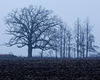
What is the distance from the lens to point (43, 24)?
65.9 metres

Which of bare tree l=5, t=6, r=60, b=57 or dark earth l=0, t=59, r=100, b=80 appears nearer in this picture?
dark earth l=0, t=59, r=100, b=80

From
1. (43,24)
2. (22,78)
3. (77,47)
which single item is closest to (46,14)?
(43,24)

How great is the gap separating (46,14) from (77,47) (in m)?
13.4

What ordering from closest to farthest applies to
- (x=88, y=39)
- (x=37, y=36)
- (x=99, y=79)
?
(x=99, y=79) < (x=37, y=36) < (x=88, y=39)

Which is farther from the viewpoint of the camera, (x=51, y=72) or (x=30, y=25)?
(x=30, y=25)

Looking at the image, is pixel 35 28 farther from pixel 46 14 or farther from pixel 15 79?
pixel 15 79

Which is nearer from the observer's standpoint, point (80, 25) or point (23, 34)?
point (23, 34)

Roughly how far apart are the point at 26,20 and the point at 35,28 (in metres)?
2.91

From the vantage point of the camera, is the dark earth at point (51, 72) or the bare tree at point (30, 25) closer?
the dark earth at point (51, 72)

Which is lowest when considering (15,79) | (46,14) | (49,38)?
(15,79)

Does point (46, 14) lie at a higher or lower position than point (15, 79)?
higher

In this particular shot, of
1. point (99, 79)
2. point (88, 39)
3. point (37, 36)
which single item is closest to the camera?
point (99, 79)

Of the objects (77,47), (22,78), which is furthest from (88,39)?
(22,78)

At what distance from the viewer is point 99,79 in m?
16.3
